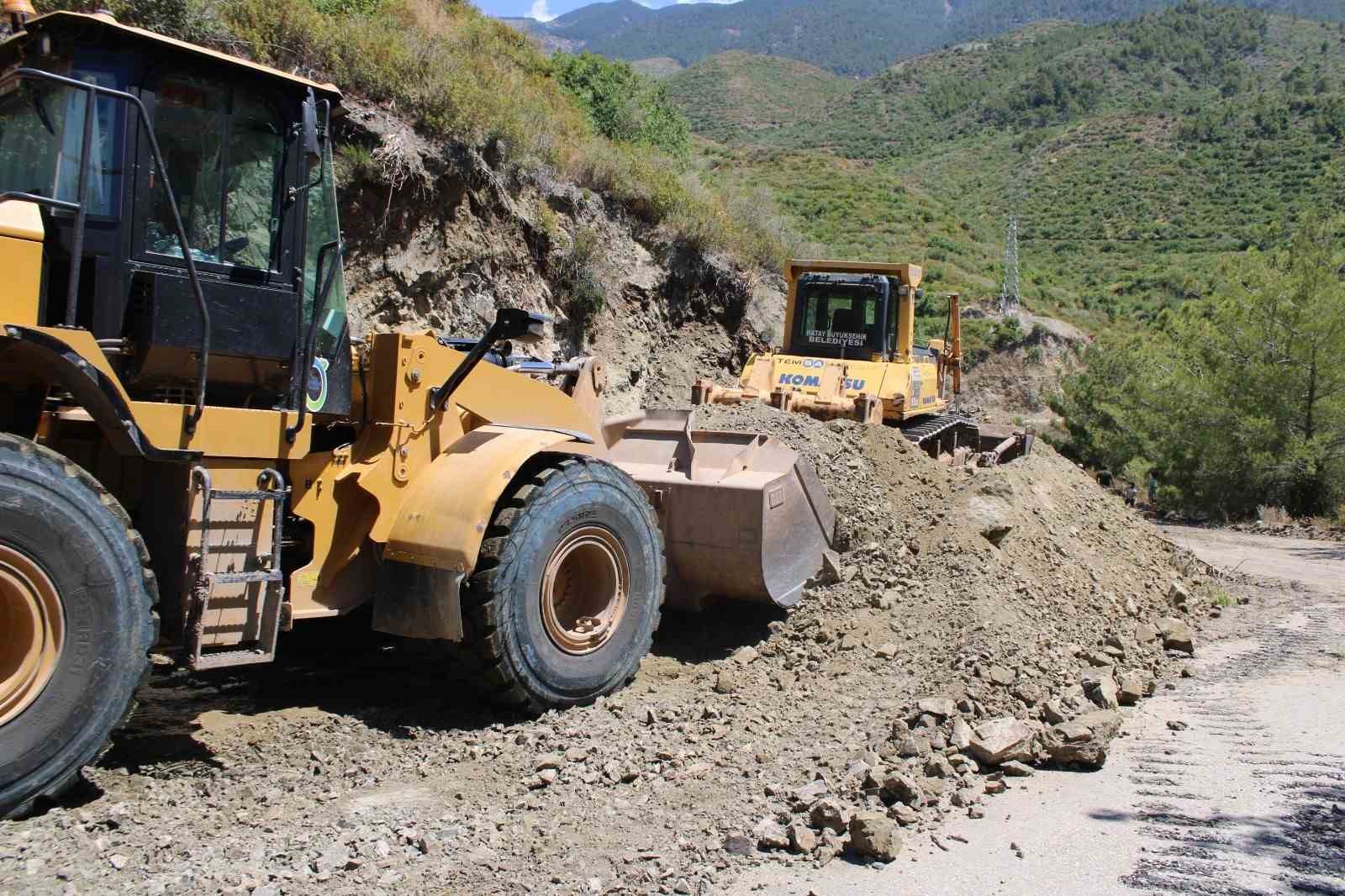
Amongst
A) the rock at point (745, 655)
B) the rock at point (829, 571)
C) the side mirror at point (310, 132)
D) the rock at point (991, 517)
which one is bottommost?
the rock at point (745, 655)

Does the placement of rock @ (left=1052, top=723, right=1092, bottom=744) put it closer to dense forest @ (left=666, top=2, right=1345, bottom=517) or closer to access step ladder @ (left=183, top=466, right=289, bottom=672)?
access step ladder @ (left=183, top=466, right=289, bottom=672)

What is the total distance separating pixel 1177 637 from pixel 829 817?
4.06 metres

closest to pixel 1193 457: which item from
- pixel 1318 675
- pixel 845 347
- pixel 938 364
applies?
pixel 938 364

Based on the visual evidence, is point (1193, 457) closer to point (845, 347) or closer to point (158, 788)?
point (845, 347)

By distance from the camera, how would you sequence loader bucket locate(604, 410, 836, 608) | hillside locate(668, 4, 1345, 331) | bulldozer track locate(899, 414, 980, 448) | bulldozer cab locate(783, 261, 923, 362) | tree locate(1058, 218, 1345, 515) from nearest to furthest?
1. loader bucket locate(604, 410, 836, 608)
2. bulldozer track locate(899, 414, 980, 448)
3. bulldozer cab locate(783, 261, 923, 362)
4. tree locate(1058, 218, 1345, 515)
5. hillside locate(668, 4, 1345, 331)

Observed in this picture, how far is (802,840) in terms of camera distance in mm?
3723

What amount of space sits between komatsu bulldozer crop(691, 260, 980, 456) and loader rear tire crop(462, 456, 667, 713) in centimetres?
511

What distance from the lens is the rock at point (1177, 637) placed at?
686 cm

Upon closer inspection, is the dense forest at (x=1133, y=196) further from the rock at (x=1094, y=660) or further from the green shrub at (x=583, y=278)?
the rock at (x=1094, y=660)

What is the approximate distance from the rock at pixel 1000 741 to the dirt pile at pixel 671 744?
13 millimetres

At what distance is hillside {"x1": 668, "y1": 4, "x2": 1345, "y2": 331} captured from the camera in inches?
1838

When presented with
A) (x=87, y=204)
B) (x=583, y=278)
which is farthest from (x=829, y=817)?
(x=583, y=278)

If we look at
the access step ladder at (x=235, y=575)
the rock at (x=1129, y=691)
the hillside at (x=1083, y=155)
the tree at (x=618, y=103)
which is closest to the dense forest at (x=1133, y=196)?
the hillside at (x=1083, y=155)

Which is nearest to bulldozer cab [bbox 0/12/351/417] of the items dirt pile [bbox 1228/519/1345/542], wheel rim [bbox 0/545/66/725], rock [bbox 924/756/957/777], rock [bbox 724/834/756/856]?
wheel rim [bbox 0/545/66/725]
